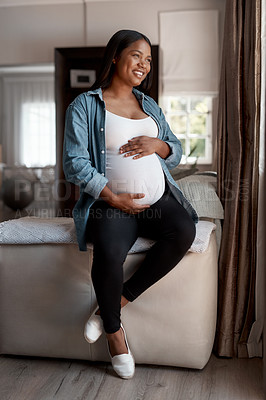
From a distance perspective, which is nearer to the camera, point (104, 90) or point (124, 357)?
point (124, 357)

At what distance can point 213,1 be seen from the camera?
4.82m

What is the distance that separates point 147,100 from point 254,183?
57cm

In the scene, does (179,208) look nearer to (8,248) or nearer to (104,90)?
(104,90)

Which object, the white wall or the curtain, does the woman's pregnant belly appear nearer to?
the white wall

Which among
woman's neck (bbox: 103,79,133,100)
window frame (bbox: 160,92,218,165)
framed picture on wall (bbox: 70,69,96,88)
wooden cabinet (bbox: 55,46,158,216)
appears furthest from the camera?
window frame (bbox: 160,92,218,165)

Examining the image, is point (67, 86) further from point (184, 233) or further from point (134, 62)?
point (184, 233)

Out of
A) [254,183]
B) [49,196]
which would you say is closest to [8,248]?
[254,183]

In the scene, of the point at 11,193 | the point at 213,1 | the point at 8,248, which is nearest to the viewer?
the point at 8,248

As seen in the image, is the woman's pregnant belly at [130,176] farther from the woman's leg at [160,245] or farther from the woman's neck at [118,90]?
the woman's neck at [118,90]

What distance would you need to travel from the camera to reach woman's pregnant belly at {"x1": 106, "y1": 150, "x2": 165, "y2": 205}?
178cm

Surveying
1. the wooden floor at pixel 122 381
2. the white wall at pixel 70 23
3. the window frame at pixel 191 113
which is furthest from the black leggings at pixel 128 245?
the white wall at pixel 70 23

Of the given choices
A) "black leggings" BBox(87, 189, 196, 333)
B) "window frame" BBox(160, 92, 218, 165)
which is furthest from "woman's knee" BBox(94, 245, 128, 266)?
"window frame" BBox(160, 92, 218, 165)

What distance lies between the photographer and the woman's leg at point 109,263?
1618 millimetres

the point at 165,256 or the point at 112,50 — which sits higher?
the point at 112,50
